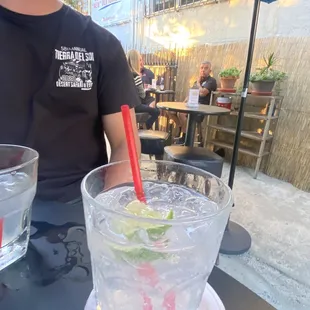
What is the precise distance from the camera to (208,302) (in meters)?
0.37

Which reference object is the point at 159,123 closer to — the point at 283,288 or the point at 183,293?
the point at 283,288

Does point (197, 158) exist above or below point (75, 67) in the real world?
below

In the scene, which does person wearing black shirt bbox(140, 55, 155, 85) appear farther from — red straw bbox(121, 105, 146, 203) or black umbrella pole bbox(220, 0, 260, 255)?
red straw bbox(121, 105, 146, 203)

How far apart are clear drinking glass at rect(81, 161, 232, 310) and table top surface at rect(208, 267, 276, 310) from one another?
0.04 m

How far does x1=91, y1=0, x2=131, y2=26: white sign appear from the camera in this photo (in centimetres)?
552

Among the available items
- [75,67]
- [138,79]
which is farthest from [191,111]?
[138,79]

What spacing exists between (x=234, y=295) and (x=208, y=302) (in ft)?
0.12

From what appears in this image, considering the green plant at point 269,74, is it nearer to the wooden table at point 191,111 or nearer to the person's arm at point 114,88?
the wooden table at point 191,111

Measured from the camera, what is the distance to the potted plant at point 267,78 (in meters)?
2.76

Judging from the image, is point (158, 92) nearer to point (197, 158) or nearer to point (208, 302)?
point (197, 158)

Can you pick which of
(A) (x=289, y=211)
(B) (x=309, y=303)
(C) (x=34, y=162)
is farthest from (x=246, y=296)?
(A) (x=289, y=211)

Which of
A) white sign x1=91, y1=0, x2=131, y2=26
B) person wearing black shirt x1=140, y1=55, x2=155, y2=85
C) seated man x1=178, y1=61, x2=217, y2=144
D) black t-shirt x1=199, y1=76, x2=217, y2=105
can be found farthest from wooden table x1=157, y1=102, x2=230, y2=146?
white sign x1=91, y1=0, x2=131, y2=26

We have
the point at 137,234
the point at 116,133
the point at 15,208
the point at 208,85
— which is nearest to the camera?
the point at 137,234

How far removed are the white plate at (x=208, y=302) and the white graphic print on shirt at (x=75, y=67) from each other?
2.15ft
